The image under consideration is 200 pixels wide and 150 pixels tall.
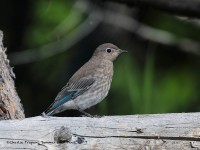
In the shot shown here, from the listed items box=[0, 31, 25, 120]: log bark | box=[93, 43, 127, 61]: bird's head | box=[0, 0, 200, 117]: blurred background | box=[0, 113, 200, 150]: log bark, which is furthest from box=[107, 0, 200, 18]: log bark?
box=[0, 113, 200, 150]: log bark

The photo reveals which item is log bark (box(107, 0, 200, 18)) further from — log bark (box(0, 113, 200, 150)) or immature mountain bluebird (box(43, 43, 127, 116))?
log bark (box(0, 113, 200, 150))

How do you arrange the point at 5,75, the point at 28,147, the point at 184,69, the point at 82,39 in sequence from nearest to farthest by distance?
the point at 28,147 < the point at 5,75 < the point at 184,69 < the point at 82,39

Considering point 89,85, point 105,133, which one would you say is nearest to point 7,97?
point 105,133

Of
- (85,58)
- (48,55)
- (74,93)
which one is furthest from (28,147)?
(85,58)

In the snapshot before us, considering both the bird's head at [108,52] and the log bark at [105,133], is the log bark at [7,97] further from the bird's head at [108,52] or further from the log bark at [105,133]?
the bird's head at [108,52]

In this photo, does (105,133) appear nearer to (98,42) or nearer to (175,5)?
(175,5)

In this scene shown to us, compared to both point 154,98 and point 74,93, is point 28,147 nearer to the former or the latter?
point 74,93
